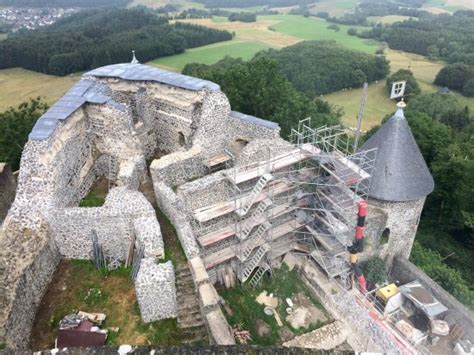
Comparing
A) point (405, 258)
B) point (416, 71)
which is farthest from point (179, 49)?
point (405, 258)

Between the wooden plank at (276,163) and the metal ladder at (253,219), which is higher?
the wooden plank at (276,163)

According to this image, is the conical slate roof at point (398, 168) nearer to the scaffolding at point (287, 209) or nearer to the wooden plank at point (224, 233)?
the scaffolding at point (287, 209)

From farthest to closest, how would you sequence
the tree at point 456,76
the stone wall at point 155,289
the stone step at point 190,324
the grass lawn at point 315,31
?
the grass lawn at point 315,31 < the tree at point 456,76 < the stone step at point 190,324 < the stone wall at point 155,289

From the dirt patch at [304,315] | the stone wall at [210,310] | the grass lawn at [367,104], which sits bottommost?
the grass lawn at [367,104]

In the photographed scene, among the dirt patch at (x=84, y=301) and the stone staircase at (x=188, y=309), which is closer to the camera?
Answer: the dirt patch at (x=84, y=301)

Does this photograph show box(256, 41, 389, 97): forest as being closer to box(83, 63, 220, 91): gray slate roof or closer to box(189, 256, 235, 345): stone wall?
box(83, 63, 220, 91): gray slate roof

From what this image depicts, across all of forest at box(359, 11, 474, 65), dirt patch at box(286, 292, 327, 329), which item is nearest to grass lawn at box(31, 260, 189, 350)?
dirt patch at box(286, 292, 327, 329)

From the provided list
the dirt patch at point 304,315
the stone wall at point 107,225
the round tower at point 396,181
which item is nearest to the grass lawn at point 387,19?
the round tower at point 396,181
